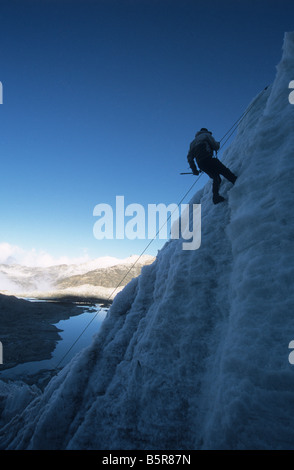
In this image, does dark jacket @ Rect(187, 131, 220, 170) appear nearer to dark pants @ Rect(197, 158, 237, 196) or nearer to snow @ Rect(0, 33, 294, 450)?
dark pants @ Rect(197, 158, 237, 196)

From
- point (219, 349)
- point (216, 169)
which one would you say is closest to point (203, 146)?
point (216, 169)

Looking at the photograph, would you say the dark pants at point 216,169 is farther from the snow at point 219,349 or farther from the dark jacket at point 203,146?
the snow at point 219,349

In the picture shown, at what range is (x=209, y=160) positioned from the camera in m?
4.79

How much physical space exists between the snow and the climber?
1.23 ft

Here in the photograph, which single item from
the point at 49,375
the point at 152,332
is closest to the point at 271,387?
the point at 152,332

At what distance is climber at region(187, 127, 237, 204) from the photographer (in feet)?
15.4

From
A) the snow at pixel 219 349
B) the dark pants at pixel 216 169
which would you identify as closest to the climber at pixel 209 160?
the dark pants at pixel 216 169

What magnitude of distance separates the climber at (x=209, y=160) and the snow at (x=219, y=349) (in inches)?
14.8

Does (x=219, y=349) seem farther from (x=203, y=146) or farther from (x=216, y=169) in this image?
(x=203, y=146)

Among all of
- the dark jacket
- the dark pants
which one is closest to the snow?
the dark pants

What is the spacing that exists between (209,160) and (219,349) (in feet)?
13.1

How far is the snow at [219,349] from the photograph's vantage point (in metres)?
2.59
